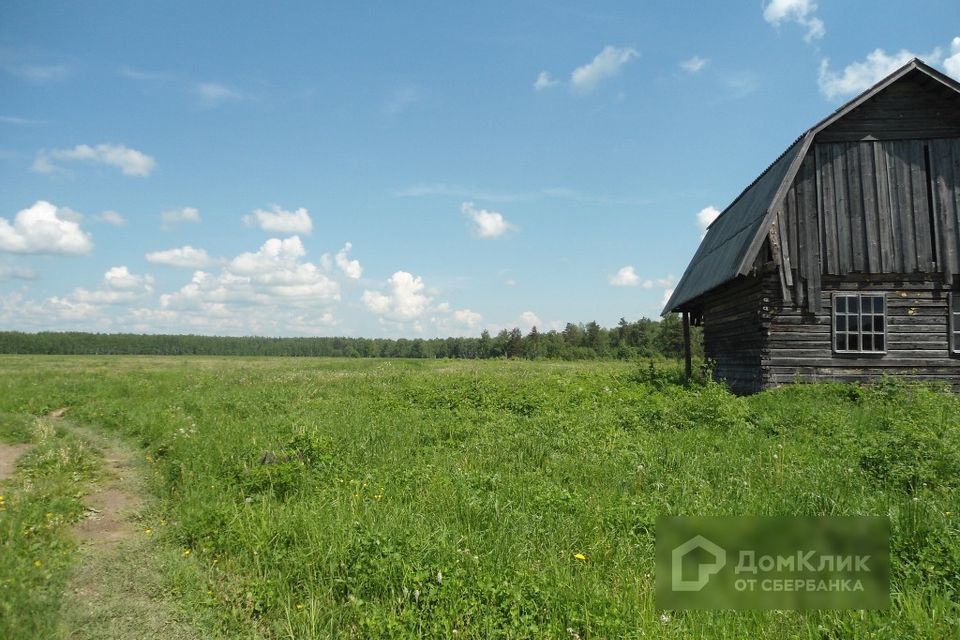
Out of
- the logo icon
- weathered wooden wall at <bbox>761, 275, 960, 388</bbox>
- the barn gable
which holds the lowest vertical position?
the logo icon

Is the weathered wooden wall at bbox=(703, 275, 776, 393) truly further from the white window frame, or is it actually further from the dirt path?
the dirt path

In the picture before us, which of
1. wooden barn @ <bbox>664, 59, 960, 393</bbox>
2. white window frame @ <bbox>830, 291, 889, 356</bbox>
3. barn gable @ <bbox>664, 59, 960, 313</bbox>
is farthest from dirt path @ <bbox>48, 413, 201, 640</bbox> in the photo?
white window frame @ <bbox>830, 291, 889, 356</bbox>

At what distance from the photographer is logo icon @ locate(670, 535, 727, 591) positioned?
4449 millimetres

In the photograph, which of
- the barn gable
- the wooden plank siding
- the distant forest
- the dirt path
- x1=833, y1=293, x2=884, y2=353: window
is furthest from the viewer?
the distant forest

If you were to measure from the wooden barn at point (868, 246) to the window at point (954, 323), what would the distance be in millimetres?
32

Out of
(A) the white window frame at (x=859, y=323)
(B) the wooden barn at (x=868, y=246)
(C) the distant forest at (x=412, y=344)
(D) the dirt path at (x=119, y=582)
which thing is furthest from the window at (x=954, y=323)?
(C) the distant forest at (x=412, y=344)

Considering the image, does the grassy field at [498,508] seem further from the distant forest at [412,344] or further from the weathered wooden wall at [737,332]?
the distant forest at [412,344]

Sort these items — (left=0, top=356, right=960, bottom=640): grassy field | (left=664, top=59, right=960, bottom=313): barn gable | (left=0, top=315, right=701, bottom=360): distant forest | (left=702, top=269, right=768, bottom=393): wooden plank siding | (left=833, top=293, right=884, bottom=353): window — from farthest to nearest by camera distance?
(left=0, top=315, right=701, bottom=360): distant forest < (left=702, top=269, right=768, bottom=393): wooden plank siding < (left=833, top=293, right=884, bottom=353): window < (left=664, top=59, right=960, bottom=313): barn gable < (left=0, top=356, right=960, bottom=640): grassy field

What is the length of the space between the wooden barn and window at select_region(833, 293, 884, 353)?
0.03m

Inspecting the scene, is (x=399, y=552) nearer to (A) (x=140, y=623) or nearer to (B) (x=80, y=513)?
(A) (x=140, y=623)

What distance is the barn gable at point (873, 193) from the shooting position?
14602mm

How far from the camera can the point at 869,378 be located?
14.6 m

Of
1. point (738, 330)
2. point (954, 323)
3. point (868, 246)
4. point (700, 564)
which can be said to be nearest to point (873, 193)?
point (868, 246)

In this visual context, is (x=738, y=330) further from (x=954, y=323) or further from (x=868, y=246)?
(x=954, y=323)
